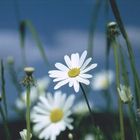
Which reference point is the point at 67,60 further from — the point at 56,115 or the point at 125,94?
the point at 56,115

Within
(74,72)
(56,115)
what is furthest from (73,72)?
(56,115)

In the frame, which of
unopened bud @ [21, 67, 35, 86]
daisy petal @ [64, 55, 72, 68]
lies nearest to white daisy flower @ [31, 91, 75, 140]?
daisy petal @ [64, 55, 72, 68]

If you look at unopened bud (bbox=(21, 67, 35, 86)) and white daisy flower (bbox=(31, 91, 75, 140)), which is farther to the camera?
white daisy flower (bbox=(31, 91, 75, 140))

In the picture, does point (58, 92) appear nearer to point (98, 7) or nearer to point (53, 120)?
point (53, 120)

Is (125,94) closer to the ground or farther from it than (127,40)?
closer to the ground

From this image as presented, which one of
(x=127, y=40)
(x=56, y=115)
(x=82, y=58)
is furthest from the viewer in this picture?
(x=56, y=115)

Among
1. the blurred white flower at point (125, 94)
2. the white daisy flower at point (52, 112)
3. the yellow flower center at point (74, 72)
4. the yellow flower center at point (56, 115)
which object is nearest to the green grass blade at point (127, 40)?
the blurred white flower at point (125, 94)

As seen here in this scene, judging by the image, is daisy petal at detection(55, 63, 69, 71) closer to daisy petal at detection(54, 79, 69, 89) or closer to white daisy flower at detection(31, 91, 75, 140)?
daisy petal at detection(54, 79, 69, 89)
